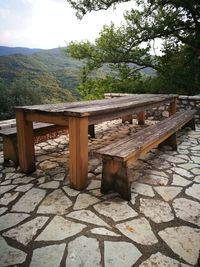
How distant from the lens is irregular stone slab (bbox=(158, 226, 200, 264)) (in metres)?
1.84

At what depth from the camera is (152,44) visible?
9.43 m

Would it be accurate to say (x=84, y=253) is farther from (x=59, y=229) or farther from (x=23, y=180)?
(x=23, y=180)

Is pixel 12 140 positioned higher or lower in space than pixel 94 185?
higher

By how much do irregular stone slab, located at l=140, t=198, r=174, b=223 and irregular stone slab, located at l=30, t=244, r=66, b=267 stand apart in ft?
3.02

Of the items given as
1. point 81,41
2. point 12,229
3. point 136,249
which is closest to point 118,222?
point 136,249

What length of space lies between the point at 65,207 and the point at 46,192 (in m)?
Answer: 0.44

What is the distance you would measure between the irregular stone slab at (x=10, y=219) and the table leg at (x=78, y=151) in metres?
0.73

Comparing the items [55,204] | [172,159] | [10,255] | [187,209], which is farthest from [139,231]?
[172,159]

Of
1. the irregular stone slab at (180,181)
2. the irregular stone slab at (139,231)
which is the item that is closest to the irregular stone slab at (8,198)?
the irregular stone slab at (139,231)

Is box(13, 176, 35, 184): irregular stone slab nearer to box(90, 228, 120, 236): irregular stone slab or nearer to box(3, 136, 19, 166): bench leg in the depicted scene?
box(3, 136, 19, 166): bench leg

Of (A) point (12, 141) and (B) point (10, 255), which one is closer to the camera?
(B) point (10, 255)

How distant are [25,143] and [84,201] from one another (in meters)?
1.22

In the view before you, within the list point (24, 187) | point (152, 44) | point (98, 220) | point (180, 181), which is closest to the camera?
point (98, 220)

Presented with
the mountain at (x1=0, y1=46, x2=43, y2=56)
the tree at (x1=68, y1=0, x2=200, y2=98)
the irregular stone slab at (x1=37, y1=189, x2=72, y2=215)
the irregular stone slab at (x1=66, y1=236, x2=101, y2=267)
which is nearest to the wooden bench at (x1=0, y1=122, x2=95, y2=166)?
the irregular stone slab at (x1=37, y1=189, x2=72, y2=215)
